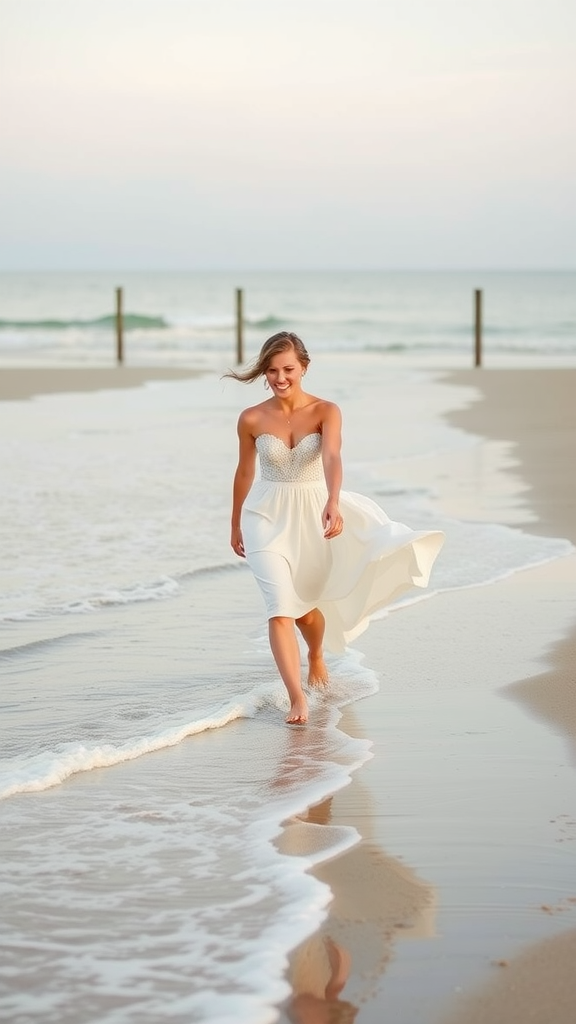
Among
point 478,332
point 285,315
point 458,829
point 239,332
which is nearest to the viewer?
point 458,829

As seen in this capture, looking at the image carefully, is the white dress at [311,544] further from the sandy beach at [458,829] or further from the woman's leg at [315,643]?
the sandy beach at [458,829]

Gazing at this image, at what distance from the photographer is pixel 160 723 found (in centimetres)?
482

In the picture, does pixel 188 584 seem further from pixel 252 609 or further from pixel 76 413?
pixel 76 413

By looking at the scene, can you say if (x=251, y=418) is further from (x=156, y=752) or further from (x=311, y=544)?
(x=156, y=752)

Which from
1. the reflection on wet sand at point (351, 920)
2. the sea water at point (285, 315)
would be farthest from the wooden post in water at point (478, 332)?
the reflection on wet sand at point (351, 920)

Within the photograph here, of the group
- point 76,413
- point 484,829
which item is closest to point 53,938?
point 484,829

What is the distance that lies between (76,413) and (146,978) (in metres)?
14.0

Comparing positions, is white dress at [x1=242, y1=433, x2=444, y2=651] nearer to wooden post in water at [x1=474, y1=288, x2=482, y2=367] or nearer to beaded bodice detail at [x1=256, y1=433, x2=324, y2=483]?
beaded bodice detail at [x1=256, y1=433, x2=324, y2=483]

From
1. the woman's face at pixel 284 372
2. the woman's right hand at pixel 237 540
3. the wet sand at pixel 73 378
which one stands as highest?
the woman's face at pixel 284 372

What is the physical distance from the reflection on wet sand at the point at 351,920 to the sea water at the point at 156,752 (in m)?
0.04

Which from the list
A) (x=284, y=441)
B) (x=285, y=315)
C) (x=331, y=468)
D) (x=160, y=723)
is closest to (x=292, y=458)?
(x=284, y=441)

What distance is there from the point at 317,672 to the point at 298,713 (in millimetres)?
526

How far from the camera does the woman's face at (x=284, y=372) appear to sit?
5070 millimetres

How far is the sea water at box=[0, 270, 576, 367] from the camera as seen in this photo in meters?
38.4
